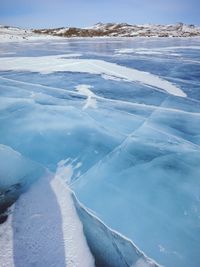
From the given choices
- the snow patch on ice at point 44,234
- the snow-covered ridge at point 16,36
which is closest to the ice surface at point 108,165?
the snow patch on ice at point 44,234

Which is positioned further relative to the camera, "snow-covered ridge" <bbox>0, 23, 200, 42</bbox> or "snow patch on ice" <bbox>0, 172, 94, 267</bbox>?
"snow-covered ridge" <bbox>0, 23, 200, 42</bbox>

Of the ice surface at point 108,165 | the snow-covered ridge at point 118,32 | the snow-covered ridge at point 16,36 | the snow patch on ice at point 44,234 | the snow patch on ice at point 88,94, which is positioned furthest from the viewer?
the snow-covered ridge at point 118,32

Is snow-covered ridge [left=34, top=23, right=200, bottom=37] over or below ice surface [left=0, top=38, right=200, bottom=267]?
over

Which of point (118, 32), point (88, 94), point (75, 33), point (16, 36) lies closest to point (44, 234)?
point (88, 94)

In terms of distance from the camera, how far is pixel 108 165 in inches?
99.3

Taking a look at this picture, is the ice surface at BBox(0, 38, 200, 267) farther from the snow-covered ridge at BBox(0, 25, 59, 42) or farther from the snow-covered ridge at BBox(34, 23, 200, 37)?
the snow-covered ridge at BBox(34, 23, 200, 37)

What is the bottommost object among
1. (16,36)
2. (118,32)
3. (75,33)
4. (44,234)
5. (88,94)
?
(44,234)

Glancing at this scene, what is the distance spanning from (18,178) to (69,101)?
98.3 inches

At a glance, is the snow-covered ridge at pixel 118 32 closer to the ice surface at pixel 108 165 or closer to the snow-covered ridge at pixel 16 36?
the snow-covered ridge at pixel 16 36

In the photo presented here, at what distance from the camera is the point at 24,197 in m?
1.95

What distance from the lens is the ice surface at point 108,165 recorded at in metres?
1.65

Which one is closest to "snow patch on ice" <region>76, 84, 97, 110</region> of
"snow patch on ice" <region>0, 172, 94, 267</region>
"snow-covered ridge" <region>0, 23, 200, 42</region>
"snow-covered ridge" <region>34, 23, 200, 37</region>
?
A: "snow patch on ice" <region>0, 172, 94, 267</region>

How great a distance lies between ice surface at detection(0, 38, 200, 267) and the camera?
65.0 inches

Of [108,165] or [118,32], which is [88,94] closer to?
[108,165]
